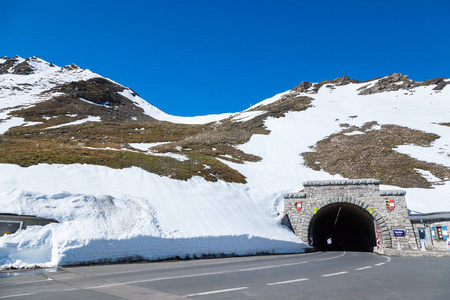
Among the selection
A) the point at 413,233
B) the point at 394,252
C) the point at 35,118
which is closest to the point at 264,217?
the point at 394,252

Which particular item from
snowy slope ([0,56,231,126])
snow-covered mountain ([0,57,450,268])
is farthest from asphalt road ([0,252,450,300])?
snowy slope ([0,56,231,126])

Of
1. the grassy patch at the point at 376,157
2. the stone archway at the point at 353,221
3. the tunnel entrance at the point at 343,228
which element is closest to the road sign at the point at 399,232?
the stone archway at the point at 353,221

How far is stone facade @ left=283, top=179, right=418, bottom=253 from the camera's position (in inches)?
977

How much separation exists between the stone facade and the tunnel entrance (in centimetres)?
119

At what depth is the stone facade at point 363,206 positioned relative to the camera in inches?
977

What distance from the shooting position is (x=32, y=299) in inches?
239

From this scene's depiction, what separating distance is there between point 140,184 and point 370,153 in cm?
3573

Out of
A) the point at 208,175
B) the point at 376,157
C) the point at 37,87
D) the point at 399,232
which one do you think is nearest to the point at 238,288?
the point at 208,175

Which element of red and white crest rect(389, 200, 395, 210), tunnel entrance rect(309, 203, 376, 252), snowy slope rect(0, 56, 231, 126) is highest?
snowy slope rect(0, 56, 231, 126)

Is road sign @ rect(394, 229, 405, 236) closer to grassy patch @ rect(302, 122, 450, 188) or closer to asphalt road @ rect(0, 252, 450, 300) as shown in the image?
grassy patch @ rect(302, 122, 450, 188)

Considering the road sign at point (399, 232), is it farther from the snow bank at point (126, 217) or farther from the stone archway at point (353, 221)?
the snow bank at point (126, 217)

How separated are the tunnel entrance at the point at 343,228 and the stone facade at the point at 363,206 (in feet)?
3.89

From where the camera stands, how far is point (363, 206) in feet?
86.1

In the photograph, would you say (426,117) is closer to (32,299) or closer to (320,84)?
(320,84)
